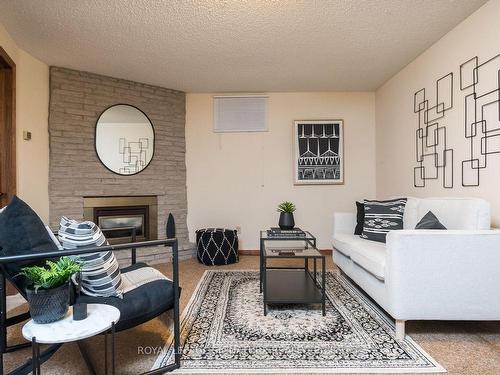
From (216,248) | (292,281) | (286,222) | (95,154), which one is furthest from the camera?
(216,248)

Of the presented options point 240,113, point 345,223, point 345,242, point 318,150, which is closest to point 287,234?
point 345,242

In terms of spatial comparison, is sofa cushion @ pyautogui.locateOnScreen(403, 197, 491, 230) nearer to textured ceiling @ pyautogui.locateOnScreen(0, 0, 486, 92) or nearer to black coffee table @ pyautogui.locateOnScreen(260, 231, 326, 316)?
black coffee table @ pyautogui.locateOnScreen(260, 231, 326, 316)

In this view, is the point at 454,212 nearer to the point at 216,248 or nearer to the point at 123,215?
the point at 216,248

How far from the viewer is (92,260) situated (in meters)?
1.52

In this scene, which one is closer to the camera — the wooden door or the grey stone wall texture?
the wooden door

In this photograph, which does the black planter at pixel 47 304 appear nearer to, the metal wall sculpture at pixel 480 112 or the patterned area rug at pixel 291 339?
the patterned area rug at pixel 291 339

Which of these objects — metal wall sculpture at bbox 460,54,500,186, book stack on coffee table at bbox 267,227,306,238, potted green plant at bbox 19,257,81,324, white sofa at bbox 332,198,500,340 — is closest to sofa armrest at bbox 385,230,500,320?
white sofa at bbox 332,198,500,340

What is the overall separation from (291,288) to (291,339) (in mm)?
596

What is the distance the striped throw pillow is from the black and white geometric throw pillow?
2305 mm

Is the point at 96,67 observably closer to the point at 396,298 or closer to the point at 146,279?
the point at 146,279

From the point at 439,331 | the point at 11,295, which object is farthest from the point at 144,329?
the point at 439,331

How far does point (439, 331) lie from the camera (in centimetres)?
201

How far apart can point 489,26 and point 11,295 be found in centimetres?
474

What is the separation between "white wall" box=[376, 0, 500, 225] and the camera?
2305mm
